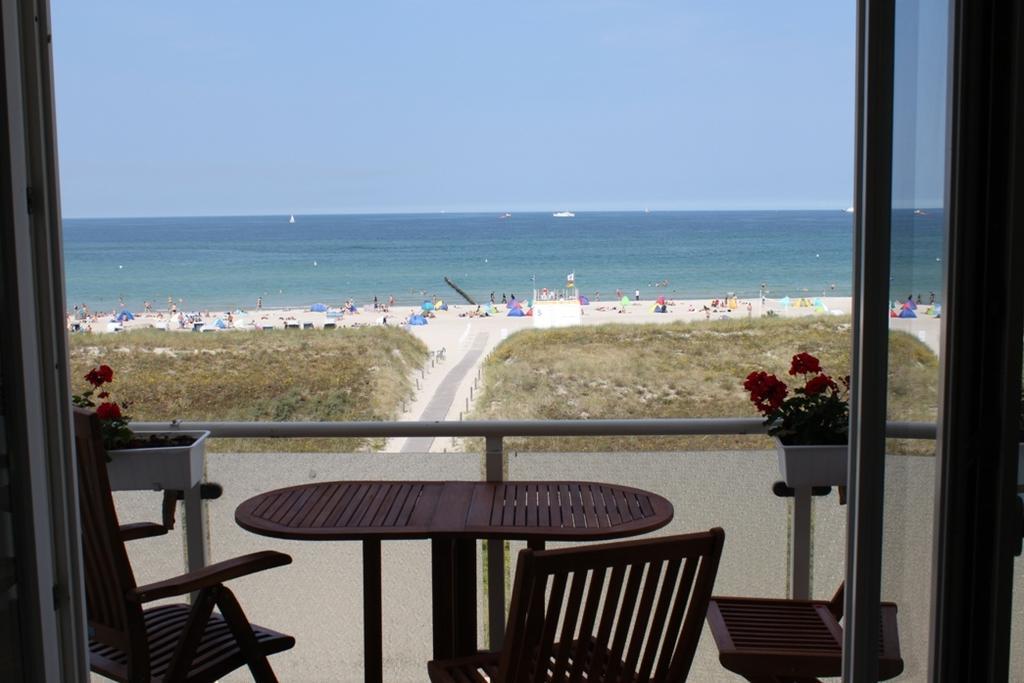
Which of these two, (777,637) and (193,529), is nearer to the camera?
(777,637)

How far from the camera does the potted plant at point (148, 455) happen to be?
3.15 meters

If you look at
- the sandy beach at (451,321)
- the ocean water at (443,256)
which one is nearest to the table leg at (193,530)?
the sandy beach at (451,321)

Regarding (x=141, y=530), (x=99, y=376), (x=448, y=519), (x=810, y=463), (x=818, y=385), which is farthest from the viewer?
(x=99, y=376)

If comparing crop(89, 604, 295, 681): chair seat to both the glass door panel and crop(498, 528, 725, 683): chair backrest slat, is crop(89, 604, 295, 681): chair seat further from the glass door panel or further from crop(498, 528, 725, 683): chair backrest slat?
the glass door panel

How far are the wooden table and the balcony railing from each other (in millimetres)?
90

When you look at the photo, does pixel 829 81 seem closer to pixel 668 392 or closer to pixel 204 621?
pixel 668 392

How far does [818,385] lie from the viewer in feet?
11.0

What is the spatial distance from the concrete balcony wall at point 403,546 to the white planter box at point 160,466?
1.8 inches

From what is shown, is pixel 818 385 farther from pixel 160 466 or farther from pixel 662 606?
pixel 160 466

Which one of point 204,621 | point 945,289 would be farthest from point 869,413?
point 204,621

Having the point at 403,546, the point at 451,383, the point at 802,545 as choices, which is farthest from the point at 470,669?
the point at 451,383

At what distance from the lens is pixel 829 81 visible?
32.4 metres

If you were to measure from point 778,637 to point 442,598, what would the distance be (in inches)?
35.7

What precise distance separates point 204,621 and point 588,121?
33754mm
